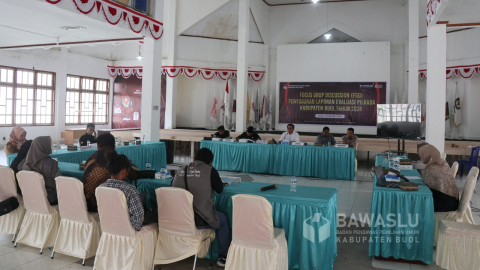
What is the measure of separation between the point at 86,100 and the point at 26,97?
257 cm

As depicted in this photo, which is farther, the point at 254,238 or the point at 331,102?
the point at 331,102

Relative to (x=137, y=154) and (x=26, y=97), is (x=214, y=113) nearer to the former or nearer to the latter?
(x=26, y=97)

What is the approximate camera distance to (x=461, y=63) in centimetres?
1130

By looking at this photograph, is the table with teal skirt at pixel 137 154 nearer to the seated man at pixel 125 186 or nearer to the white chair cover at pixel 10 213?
the white chair cover at pixel 10 213

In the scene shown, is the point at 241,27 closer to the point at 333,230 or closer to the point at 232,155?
the point at 232,155

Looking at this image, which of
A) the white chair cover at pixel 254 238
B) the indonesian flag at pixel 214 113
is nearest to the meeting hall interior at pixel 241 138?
the white chair cover at pixel 254 238

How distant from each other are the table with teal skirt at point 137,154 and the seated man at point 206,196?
3308 millimetres

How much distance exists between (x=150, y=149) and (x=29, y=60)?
25.7 ft

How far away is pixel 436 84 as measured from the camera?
21.5 feet

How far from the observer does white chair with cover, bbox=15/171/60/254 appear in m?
3.57

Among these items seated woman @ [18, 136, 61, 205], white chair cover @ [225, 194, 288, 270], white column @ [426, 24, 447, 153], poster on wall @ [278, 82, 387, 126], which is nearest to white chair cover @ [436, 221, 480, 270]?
white chair cover @ [225, 194, 288, 270]

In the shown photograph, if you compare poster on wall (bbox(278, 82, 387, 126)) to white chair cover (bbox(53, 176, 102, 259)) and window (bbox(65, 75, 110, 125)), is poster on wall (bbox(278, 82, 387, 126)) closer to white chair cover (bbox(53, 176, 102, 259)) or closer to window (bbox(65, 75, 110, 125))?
window (bbox(65, 75, 110, 125))

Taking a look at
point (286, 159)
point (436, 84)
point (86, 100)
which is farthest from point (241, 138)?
point (86, 100)

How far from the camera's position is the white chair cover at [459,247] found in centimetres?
302
